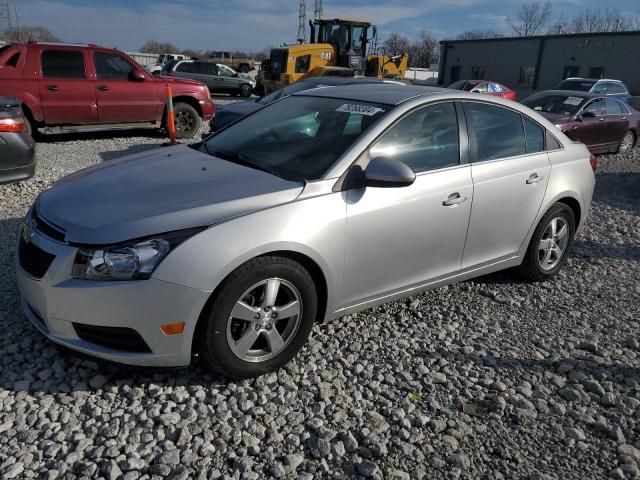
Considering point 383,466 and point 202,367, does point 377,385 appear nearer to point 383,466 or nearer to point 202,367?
point 383,466

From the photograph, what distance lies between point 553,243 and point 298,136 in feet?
8.04

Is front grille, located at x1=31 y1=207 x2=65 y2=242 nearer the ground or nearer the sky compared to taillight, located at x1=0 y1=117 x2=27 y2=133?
nearer the sky

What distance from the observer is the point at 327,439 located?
260cm

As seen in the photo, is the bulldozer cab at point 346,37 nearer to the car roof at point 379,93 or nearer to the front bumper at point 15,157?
the front bumper at point 15,157

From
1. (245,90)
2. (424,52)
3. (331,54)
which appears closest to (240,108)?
(331,54)

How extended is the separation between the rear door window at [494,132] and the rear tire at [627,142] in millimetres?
9634

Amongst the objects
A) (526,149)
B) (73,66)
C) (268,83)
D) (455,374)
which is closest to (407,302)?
(455,374)

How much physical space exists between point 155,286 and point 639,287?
418 centimetres

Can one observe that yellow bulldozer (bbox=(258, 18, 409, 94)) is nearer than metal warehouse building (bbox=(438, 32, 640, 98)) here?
Yes

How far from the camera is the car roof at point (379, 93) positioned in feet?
12.2

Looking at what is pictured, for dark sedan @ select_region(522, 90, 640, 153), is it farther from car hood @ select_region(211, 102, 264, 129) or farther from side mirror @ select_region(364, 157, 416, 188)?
side mirror @ select_region(364, 157, 416, 188)

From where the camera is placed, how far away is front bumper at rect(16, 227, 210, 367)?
2580mm

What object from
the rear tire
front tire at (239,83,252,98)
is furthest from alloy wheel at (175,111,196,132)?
front tire at (239,83,252,98)

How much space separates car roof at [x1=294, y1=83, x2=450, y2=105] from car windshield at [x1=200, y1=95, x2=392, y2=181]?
7 cm
